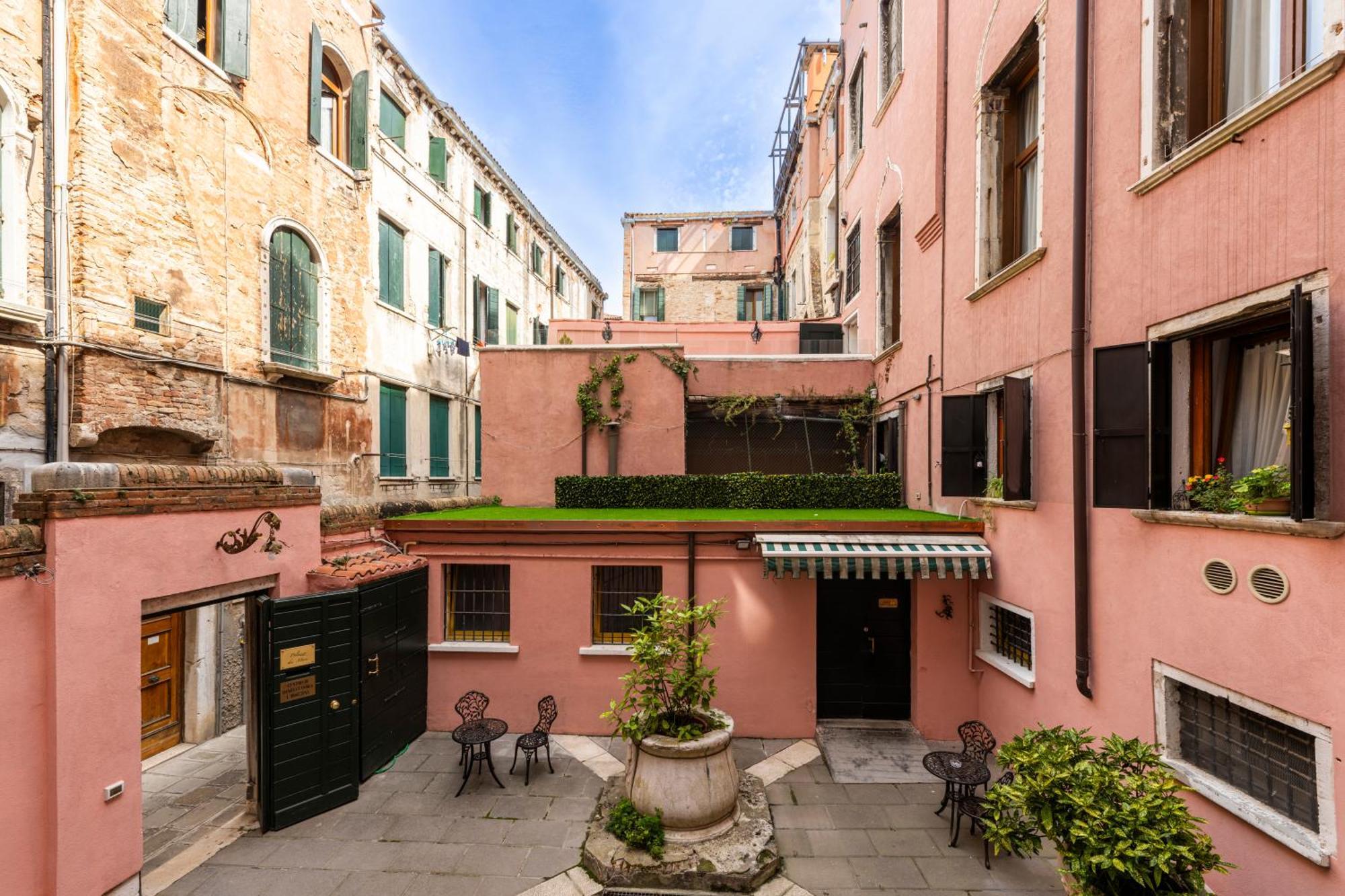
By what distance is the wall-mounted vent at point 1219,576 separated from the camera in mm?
4488

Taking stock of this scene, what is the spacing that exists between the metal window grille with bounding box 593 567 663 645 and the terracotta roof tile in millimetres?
2815

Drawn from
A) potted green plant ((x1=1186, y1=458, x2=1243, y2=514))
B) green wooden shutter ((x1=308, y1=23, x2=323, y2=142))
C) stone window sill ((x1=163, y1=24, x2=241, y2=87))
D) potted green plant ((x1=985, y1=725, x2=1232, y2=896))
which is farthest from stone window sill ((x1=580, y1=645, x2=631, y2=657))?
green wooden shutter ((x1=308, y1=23, x2=323, y2=142))

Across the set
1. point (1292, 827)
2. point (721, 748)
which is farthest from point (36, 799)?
point (1292, 827)

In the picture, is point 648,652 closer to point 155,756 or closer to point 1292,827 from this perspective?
point 1292,827

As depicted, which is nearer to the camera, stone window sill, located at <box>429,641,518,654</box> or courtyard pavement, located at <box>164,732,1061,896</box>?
courtyard pavement, located at <box>164,732,1061,896</box>

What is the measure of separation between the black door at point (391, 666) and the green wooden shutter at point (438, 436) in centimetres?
953

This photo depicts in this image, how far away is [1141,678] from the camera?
17.6 feet

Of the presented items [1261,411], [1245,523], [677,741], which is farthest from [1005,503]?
[677,741]

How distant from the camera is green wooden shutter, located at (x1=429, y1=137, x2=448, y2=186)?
1758 cm

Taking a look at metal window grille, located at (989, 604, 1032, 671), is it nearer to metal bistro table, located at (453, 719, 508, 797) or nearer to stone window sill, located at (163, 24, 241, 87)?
metal bistro table, located at (453, 719, 508, 797)

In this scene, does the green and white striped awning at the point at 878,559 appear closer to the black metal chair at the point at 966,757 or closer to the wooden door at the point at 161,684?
the black metal chair at the point at 966,757

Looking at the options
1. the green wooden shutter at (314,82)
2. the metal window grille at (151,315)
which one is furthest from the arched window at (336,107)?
the metal window grille at (151,315)

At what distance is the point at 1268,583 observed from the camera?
4.20 metres

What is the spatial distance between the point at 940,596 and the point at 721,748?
4.33 meters
